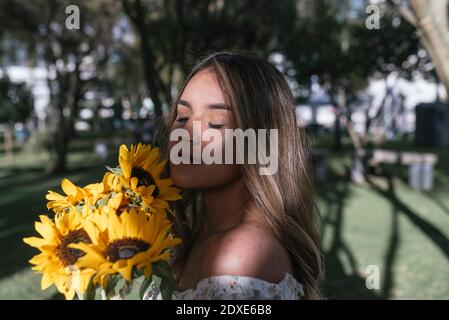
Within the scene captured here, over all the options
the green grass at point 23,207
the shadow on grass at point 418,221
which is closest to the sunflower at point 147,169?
the green grass at point 23,207

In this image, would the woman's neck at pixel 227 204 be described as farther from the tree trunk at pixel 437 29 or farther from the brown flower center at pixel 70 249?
the tree trunk at pixel 437 29

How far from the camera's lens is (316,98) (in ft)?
99.2

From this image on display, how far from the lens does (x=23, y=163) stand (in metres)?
18.3

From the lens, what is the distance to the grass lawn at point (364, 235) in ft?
16.1

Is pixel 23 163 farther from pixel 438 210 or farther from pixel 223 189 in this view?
pixel 223 189

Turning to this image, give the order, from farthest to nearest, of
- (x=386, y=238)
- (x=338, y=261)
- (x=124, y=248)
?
(x=386, y=238)
(x=338, y=261)
(x=124, y=248)

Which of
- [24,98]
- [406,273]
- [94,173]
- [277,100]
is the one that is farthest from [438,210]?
[24,98]

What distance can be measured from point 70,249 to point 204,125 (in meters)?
0.46

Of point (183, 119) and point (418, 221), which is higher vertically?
point (183, 119)

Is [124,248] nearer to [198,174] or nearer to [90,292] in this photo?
[90,292]

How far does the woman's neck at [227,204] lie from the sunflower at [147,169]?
0.16m

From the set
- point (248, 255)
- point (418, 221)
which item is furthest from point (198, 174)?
point (418, 221)

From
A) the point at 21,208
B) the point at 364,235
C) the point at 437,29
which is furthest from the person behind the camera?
the point at 21,208

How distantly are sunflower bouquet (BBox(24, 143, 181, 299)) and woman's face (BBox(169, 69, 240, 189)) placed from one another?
7cm
